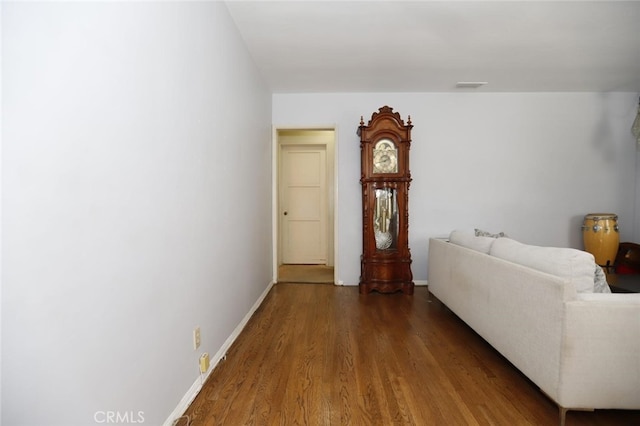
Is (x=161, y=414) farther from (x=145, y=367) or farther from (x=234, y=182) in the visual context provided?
(x=234, y=182)

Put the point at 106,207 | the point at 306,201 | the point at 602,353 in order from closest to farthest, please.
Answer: the point at 106,207
the point at 602,353
the point at 306,201

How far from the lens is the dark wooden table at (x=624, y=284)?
2.14 meters

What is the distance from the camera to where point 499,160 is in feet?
12.8

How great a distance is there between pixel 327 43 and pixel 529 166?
9.92 feet

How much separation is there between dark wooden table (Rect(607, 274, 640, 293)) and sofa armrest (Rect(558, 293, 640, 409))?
1.04 meters

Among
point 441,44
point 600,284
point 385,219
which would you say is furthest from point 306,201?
point 600,284

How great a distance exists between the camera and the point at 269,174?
3740 mm

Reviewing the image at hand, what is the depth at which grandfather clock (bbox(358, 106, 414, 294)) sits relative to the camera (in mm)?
3533

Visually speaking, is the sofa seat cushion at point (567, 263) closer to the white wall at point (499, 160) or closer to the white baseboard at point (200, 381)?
the white baseboard at point (200, 381)

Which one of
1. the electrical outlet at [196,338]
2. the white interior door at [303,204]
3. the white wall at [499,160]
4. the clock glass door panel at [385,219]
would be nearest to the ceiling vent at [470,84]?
the white wall at [499,160]

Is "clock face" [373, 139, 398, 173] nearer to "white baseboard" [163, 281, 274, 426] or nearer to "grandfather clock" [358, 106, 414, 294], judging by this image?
"grandfather clock" [358, 106, 414, 294]

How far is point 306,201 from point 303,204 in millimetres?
73

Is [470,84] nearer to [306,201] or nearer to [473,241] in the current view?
[473,241]

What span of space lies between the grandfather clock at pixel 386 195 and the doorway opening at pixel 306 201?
4.83 feet
